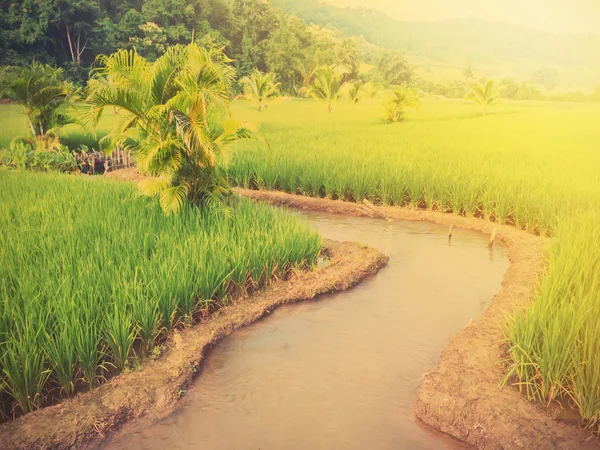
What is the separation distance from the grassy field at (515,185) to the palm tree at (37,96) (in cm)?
372

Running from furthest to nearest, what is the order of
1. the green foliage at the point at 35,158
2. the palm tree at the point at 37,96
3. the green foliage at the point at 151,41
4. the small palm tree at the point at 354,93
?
the small palm tree at the point at 354,93
the green foliage at the point at 151,41
the palm tree at the point at 37,96
the green foliage at the point at 35,158

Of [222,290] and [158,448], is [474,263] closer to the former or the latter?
[222,290]

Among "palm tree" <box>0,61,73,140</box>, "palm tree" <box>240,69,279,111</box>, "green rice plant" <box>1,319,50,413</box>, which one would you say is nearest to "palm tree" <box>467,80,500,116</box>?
"palm tree" <box>240,69,279,111</box>

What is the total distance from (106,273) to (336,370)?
1.64 metres

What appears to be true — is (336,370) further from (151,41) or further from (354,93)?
(354,93)

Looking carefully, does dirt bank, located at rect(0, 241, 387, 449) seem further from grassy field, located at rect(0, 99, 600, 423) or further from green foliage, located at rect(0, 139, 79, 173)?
green foliage, located at rect(0, 139, 79, 173)

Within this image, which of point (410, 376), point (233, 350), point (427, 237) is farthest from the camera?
point (427, 237)

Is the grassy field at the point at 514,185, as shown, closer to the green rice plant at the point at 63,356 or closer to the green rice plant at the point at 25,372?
the green rice plant at the point at 63,356

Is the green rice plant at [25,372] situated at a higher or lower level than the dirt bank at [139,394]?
higher

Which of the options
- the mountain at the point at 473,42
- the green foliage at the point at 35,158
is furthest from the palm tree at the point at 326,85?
the mountain at the point at 473,42

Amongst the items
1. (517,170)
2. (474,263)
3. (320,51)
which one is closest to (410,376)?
(474,263)

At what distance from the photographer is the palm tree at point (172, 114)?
15.5 feet

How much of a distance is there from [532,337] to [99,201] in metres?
4.38

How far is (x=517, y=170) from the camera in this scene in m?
7.56
